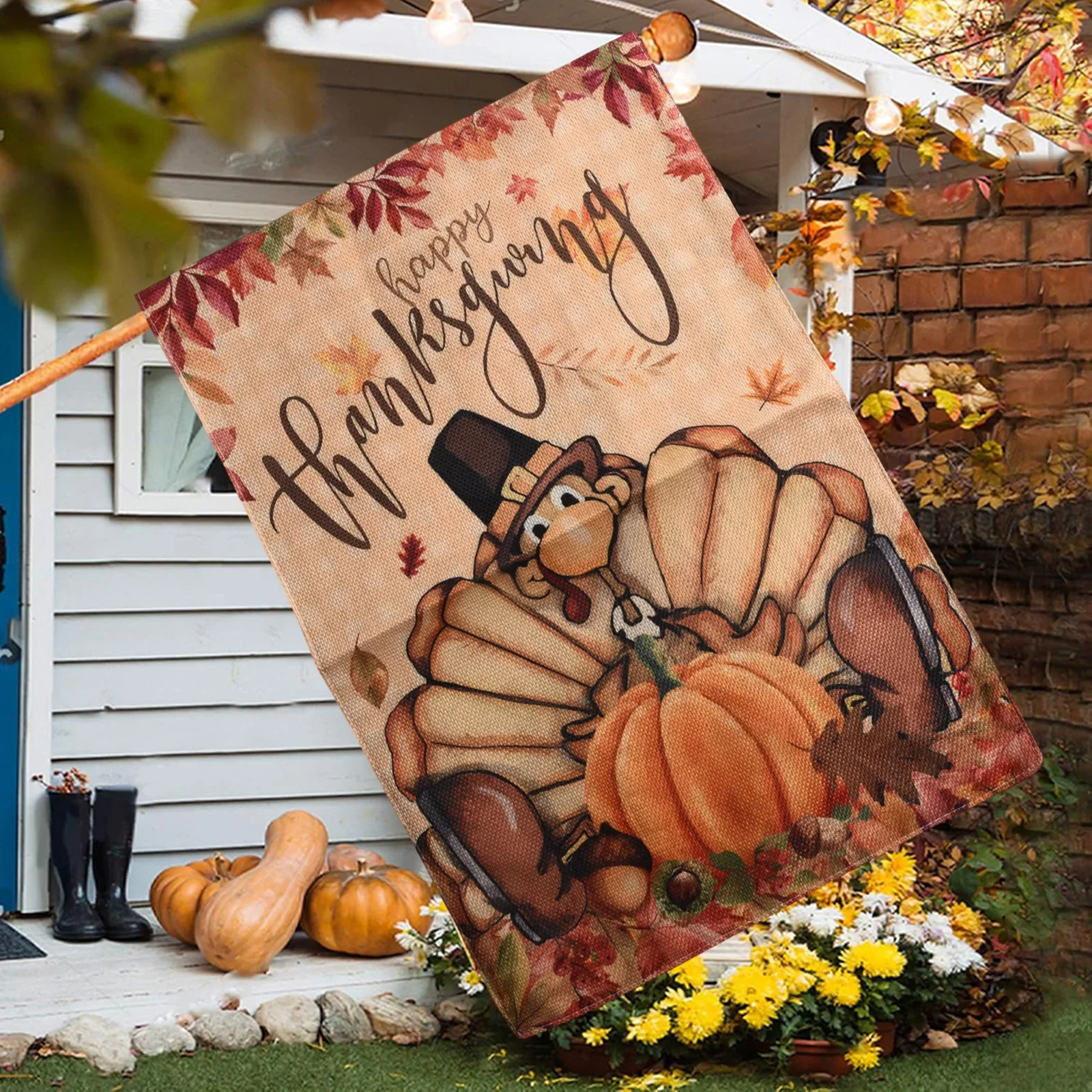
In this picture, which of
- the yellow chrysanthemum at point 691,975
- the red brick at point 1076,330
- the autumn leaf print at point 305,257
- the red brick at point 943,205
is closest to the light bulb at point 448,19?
the autumn leaf print at point 305,257

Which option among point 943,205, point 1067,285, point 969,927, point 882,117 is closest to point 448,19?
point 882,117

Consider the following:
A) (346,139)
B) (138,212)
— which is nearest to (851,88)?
(346,139)

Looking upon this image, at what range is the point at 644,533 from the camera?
1.44 m

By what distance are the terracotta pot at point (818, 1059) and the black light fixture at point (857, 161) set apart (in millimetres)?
1835

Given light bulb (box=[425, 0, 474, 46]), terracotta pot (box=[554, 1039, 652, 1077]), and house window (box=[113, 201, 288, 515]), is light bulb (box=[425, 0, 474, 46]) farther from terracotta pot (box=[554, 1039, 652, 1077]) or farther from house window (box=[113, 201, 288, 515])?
terracotta pot (box=[554, 1039, 652, 1077])

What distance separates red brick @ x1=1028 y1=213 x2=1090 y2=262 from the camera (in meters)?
3.11

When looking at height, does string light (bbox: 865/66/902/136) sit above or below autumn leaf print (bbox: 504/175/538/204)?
above

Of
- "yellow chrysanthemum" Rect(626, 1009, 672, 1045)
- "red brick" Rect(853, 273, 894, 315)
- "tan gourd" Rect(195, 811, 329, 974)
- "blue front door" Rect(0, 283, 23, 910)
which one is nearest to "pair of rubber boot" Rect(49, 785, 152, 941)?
"blue front door" Rect(0, 283, 23, 910)

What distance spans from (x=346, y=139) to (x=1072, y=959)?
2816 millimetres

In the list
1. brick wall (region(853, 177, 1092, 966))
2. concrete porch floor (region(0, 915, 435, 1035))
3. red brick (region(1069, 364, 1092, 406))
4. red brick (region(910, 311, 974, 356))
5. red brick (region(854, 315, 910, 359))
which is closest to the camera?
red brick (region(1069, 364, 1092, 406))

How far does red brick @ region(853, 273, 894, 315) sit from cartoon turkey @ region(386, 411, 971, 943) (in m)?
2.61

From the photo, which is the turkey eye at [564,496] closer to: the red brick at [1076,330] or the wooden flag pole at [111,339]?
the wooden flag pole at [111,339]

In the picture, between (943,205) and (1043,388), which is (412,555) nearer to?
(1043,388)

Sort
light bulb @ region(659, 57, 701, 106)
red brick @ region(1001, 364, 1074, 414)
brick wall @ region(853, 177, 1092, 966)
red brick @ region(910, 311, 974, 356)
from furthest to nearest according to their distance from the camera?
red brick @ region(910, 311, 974, 356)
light bulb @ region(659, 57, 701, 106)
brick wall @ region(853, 177, 1092, 966)
red brick @ region(1001, 364, 1074, 414)
